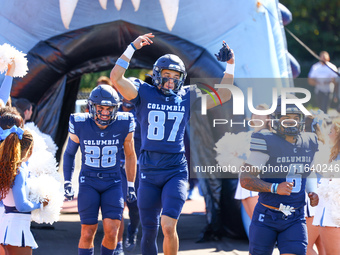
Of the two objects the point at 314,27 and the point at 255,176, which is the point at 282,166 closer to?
the point at 255,176

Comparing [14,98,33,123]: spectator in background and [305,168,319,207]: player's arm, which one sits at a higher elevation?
[14,98,33,123]: spectator in background

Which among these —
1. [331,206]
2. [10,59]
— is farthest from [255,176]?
[10,59]

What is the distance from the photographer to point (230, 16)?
654cm

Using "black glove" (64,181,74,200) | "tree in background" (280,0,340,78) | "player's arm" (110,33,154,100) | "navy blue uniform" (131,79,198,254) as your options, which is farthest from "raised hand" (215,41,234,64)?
"tree in background" (280,0,340,78)

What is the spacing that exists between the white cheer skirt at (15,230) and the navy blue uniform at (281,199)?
1572 millimetres

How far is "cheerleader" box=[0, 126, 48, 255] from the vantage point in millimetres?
3918

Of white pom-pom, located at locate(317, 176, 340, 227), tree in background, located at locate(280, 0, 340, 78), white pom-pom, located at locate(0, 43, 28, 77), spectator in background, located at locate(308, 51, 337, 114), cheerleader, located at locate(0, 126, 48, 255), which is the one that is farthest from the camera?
tree in background, located at locate(280, 0, 340, 78)

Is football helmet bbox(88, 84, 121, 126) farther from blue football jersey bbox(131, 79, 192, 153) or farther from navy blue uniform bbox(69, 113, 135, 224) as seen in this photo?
blue football jersey bbox(131, 79, 192, 153)

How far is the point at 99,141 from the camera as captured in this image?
4.95m

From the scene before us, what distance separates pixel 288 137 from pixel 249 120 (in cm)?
197

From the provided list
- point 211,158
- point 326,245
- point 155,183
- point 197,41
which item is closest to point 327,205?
point 326,245

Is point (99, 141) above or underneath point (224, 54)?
underneath

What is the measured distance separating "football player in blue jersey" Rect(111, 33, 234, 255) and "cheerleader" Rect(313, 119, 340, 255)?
3.37 ft

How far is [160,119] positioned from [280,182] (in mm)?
1155
